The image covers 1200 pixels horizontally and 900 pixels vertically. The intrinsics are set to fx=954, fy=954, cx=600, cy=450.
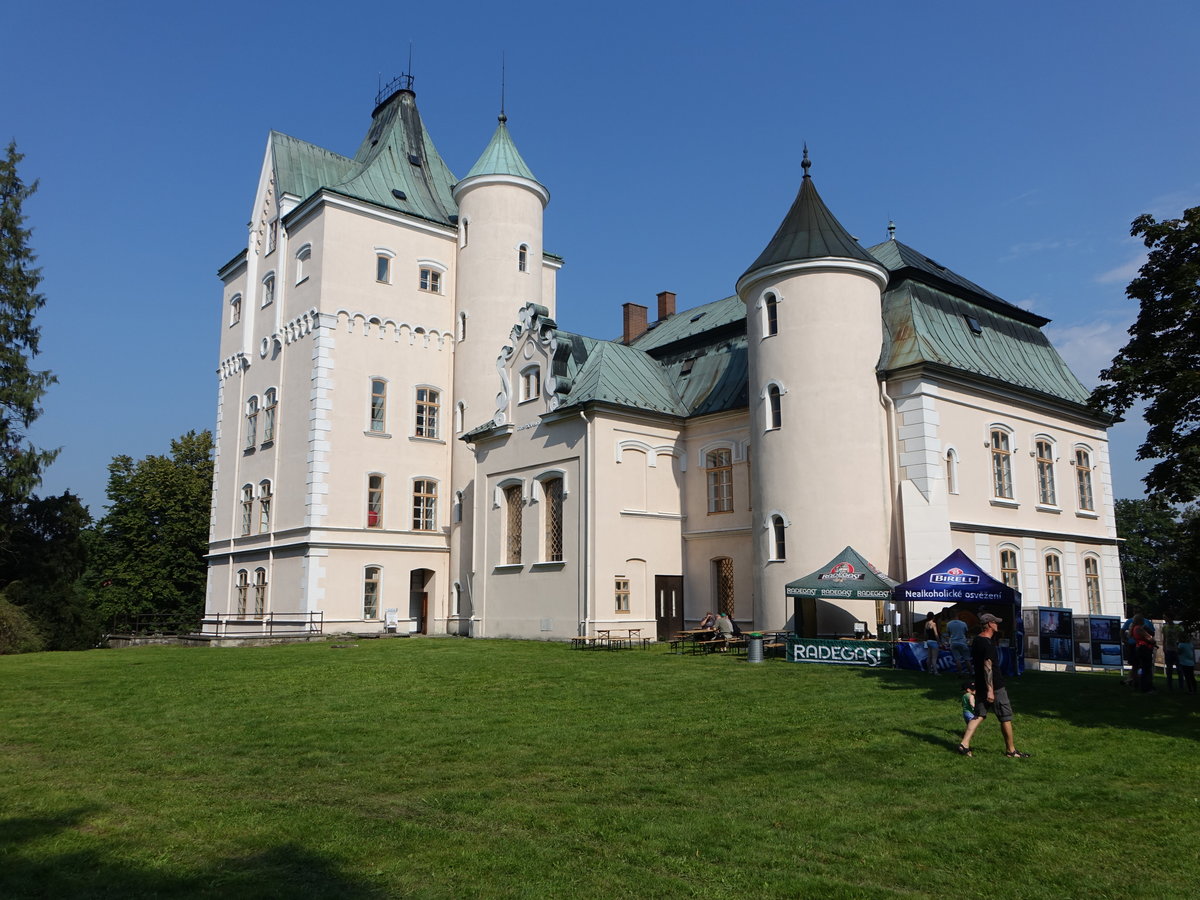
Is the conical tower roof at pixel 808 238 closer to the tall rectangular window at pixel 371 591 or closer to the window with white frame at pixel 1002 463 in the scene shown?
the window with white frame at pixel 1002 463

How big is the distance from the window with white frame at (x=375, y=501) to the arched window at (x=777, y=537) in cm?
1749

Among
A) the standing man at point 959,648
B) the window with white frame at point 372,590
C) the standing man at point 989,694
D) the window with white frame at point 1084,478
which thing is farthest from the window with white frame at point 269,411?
the standing man at point 989,694

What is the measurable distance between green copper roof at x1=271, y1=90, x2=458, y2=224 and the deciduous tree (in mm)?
30232

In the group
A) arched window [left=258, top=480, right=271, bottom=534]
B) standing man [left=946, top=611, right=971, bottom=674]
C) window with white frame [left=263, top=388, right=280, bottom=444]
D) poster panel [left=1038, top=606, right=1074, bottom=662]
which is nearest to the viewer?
standing man [left=946, top=611, right=971, bottom=674]

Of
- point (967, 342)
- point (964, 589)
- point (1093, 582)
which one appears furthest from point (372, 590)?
point (1093, 582)

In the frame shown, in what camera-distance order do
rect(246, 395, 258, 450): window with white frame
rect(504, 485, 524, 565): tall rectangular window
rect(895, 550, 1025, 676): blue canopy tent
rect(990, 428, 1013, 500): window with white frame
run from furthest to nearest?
rect(246, 395, 258, 450): window with white frame < rect(504, 485, 524, 565): tall rectangular window < rect(990, 428, 1013, 500): window with white frame < rect(895, 550, 1025, 676): blue canopy tent

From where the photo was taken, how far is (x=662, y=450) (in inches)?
1246

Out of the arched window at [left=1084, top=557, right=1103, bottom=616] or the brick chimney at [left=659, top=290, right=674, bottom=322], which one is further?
the brick chimney at [left=659, top=290, right=674, bottom=322]

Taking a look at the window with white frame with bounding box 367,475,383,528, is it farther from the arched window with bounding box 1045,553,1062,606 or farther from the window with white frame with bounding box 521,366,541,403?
the arched window with bounding box 1045,553,1062,606

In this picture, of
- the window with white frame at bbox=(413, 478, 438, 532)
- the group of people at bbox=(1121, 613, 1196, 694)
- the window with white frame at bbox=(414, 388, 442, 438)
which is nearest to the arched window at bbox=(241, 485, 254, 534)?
the window with white frame at bbox=(413, 478, 438, 532)

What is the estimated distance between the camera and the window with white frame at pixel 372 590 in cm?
3709

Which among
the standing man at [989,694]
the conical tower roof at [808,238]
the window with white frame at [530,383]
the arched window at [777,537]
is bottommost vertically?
the standing man at [989,694]

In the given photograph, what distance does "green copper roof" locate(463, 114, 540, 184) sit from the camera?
39406 mm

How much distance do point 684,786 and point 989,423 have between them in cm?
2240
